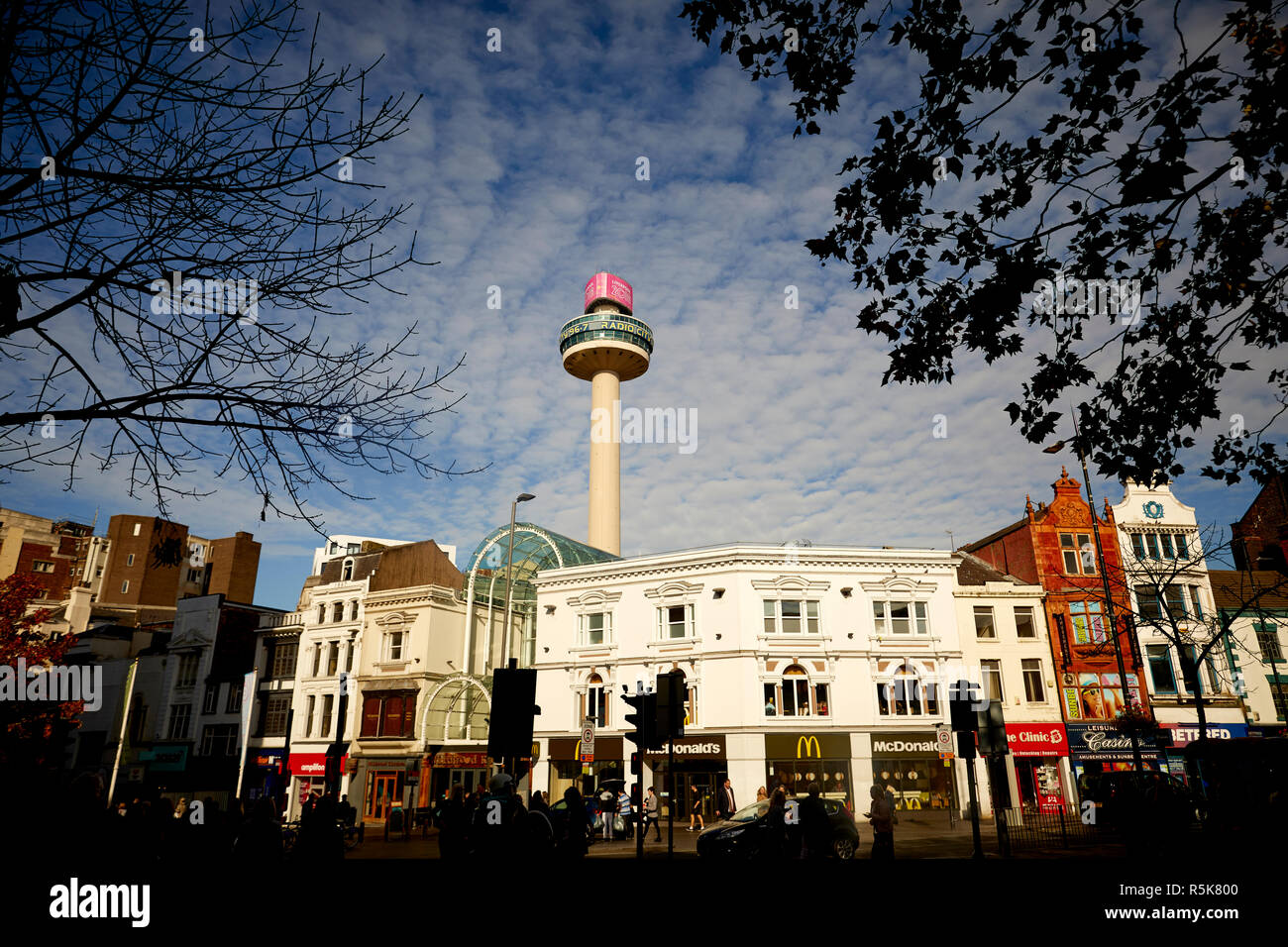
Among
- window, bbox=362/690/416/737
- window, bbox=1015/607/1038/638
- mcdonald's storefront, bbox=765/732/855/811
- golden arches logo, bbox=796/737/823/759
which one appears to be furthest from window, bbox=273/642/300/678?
window, bbox=1015/607/1038/638

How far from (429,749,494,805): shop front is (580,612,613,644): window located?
8222 mm

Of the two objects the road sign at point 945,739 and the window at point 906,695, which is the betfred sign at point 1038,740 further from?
the road sign at point 945,739

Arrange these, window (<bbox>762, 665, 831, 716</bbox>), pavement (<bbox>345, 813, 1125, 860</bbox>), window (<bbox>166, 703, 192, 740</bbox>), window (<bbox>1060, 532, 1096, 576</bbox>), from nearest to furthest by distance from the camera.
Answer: pavement (<bbox>345, 813, 1125, 860</bbox>) → window (<bbox>762, 665, 831, 716</bbox>) → window (<bbox>1060, 532, 1096, 576</bbox>) → window (<bbox>166, 703, 192, 740</bbox>)

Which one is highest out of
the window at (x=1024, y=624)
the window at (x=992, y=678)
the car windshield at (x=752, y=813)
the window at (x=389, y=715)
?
the window at (x=1024, y=624)

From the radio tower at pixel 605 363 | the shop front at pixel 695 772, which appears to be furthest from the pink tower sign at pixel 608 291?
the shop front at pixel 695 772

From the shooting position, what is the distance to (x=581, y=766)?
35125mm

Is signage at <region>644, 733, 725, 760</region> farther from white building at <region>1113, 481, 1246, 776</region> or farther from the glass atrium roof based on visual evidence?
white building at <region>1113, 481, 1246, 776</region>

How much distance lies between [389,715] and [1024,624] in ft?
105

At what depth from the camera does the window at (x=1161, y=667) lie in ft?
116

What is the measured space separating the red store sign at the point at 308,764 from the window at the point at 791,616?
24.5 meters

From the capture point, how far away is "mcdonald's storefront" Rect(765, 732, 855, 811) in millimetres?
32188
